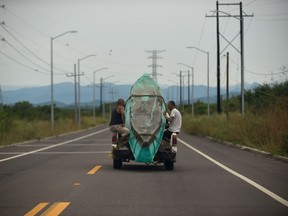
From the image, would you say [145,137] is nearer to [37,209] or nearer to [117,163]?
[117,163]

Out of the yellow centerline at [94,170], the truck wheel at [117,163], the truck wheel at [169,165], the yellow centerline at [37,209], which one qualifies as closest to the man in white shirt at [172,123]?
the truck wheel at [169,165]

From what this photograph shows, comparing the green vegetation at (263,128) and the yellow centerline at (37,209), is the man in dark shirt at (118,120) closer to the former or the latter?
the yellow centerline at (37,209)

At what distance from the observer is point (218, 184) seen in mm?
14109

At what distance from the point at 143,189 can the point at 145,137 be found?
13.4 feet

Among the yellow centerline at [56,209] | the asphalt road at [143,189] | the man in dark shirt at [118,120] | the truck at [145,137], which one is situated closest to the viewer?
the yellow centerline at [56,209]

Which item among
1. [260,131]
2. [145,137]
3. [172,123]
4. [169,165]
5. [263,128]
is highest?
[172,123]

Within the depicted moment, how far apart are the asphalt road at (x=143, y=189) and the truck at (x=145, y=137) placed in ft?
1.38

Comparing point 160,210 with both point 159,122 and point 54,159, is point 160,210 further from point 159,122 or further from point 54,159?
point 54,159

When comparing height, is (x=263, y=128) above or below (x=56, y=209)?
above

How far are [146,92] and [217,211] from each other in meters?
8.52

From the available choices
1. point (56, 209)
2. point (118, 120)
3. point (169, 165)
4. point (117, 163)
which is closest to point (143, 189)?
point (56, 209)

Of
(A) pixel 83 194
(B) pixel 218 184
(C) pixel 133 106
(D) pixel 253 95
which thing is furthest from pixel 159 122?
(D) pixel 253 95

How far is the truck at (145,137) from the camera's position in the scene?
17.1m

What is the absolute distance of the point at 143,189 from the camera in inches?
518
